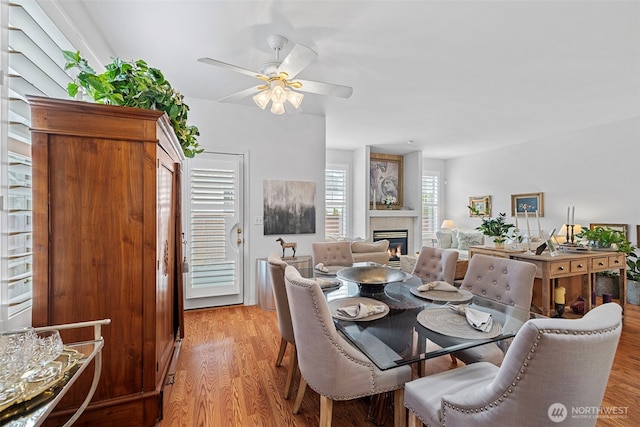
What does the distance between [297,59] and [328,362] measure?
1865 millimetres

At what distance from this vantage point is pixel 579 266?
2879 millimetres

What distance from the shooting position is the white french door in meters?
3.53

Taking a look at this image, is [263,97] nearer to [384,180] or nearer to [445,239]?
[384,180]

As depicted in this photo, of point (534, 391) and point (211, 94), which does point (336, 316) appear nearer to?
point (534, 391)

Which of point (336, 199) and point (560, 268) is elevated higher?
point (336, 199)

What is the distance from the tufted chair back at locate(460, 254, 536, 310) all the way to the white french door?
110 inches

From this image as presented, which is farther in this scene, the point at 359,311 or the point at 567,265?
the point at 567,265

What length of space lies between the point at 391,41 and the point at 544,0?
100 cm

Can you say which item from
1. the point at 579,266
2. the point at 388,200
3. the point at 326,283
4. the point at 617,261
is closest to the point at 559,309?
the point at 579,266

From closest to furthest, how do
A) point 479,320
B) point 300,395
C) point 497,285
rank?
point 479,320
point 300,395
point 497,285

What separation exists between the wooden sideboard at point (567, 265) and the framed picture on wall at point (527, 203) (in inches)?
88.0

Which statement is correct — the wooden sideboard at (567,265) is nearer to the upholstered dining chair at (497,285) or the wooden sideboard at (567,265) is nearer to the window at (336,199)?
the upholstered dining chair at (497,285)

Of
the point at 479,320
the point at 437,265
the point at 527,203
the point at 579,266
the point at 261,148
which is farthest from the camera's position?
the point at 527,203

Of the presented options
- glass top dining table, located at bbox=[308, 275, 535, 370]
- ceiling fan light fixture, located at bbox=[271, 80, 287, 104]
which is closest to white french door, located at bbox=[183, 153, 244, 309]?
ceiling fan light fixture, located at bbox=[271, 80, 287, 104]
